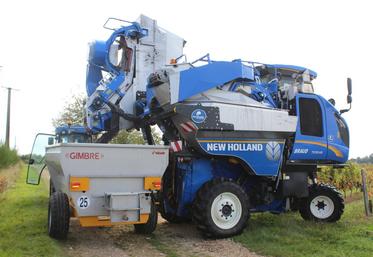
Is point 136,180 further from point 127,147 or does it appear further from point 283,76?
point 283,76

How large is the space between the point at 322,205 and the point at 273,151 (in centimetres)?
240

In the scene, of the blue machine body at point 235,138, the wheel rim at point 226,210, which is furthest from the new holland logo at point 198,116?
the wheel rim at point 226,210

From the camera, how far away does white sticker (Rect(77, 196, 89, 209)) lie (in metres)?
8.09

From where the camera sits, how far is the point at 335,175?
728 inches

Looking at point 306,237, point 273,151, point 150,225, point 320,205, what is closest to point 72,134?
point 150,225

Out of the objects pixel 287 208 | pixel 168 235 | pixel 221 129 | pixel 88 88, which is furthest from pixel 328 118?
pixel 88 88

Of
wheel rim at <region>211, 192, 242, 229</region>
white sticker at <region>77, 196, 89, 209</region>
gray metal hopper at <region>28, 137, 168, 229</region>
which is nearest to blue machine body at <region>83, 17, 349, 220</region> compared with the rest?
wheel rim at <region>211, 192, 242, 229</region>

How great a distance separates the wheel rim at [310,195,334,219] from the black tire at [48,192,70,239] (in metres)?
5.81

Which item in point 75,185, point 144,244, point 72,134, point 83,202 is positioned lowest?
point 144,244

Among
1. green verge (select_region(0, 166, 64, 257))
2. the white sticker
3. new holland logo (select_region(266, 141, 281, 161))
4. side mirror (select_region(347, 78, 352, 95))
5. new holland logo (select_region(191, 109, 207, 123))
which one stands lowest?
green verge (select_region(0, 166, 64, 257))

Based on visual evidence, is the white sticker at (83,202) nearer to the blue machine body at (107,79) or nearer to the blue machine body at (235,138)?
the blue machine body at (235,138)

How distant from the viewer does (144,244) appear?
8.83m

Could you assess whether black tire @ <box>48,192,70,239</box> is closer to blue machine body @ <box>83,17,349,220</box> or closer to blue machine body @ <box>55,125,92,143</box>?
blue machine body @ <box>83,17,349,220</box>

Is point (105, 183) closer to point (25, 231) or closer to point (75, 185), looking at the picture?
point (75, 185)
